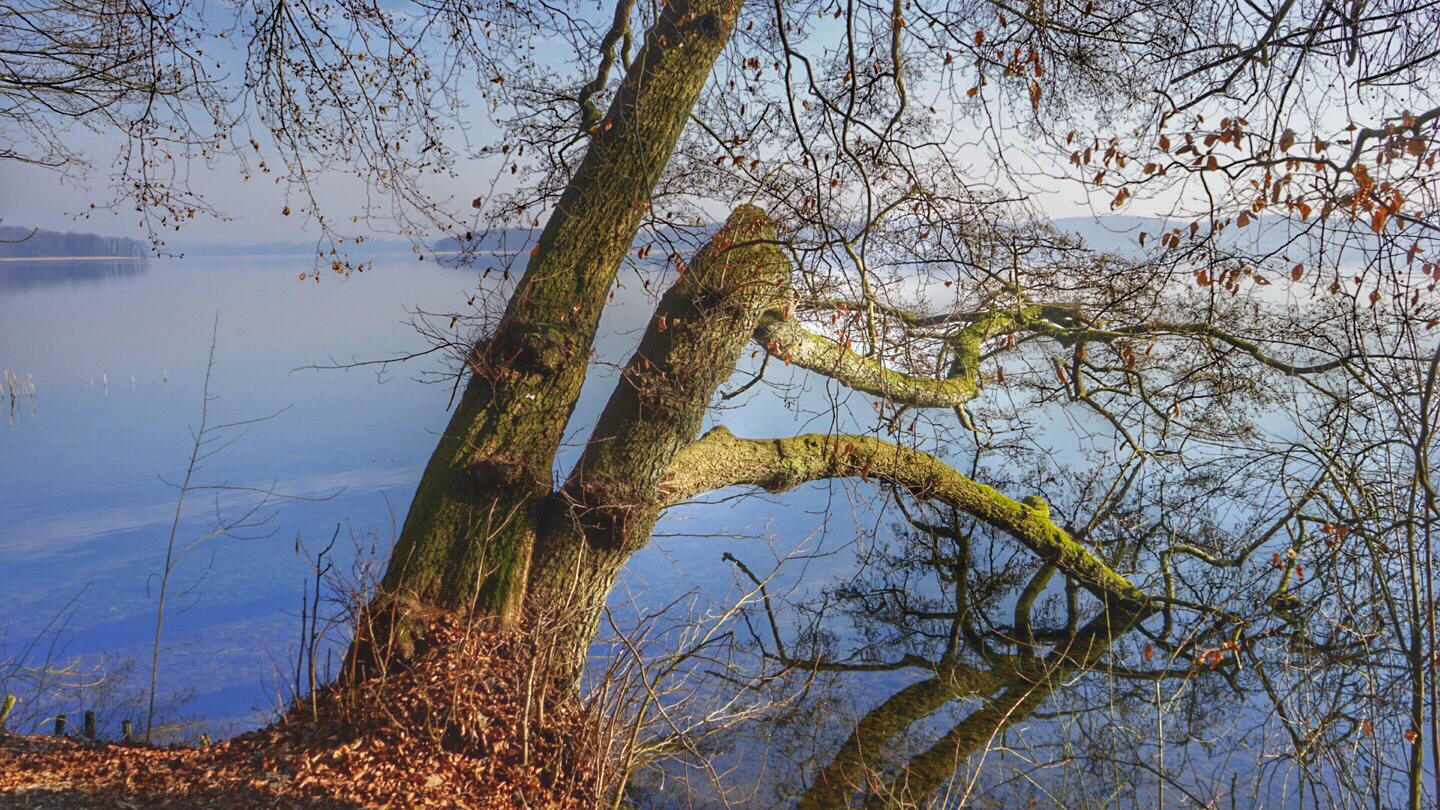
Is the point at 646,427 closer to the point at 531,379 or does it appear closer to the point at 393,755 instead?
the point at 531,379

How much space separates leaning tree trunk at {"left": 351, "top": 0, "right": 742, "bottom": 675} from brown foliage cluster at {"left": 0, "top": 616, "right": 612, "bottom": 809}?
222mm

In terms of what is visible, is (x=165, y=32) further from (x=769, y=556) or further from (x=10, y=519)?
(x=10, y=519)

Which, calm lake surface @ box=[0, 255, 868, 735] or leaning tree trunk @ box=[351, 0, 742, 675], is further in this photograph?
calm lake surface @ box=[0, 255, 868, 735]

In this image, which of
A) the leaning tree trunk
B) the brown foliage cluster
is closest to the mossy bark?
the leaning tree trunk

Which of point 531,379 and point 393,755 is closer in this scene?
point 393,755

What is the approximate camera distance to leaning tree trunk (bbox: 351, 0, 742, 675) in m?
3.98

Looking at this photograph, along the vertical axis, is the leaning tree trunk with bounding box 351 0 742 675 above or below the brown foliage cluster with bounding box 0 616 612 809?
above

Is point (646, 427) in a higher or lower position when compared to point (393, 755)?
higher

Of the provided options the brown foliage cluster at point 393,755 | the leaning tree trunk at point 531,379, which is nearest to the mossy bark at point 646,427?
the leaning tree trunk at point 531,379

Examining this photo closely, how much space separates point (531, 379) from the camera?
407cm

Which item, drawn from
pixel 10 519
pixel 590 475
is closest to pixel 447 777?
pixel 590 475

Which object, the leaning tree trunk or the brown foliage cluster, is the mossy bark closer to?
the leaning tree trunk

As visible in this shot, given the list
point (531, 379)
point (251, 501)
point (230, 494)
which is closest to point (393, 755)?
point (531, 379)

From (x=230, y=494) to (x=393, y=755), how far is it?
7.31 metres
